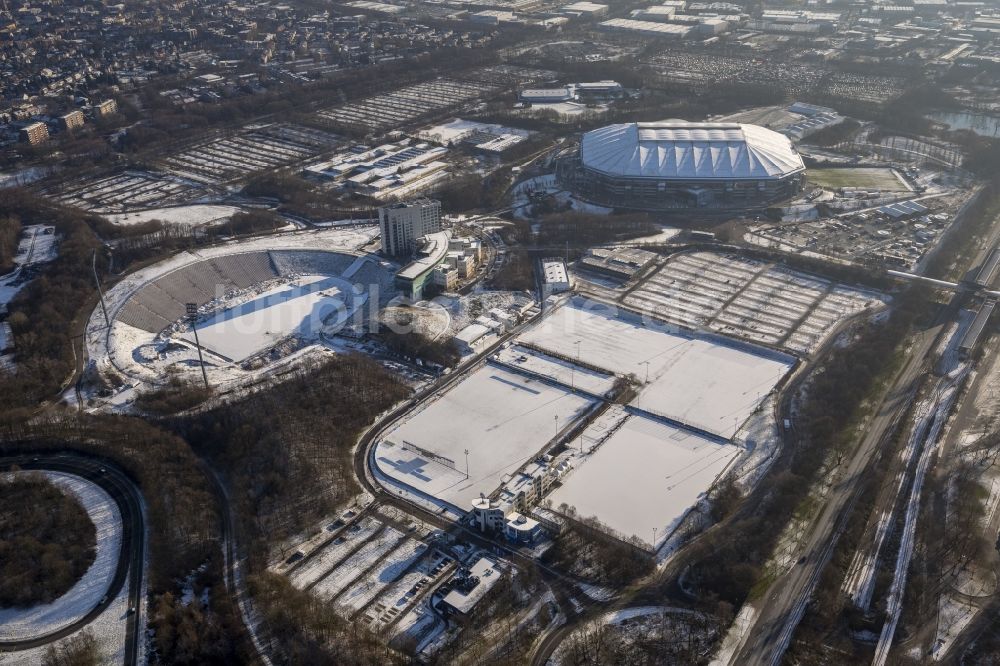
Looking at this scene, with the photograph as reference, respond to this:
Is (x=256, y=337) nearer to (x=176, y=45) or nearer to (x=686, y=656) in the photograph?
(x=686, y=656)

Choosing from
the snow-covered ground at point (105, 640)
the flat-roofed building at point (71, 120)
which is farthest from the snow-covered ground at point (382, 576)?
the flat-roofed building at point (71, 120)

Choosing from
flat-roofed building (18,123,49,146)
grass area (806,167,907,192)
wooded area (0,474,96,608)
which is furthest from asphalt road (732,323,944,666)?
flat-roofed building (18,123,49,146)

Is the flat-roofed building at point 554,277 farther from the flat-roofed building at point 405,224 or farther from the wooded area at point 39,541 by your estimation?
the wooded area at point 39,541

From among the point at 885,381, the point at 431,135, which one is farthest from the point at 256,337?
the point at 431,135

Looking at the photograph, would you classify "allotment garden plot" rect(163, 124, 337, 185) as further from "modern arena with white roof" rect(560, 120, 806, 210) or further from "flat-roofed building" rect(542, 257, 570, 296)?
"flat-roofed building" rect(542, 257, 570, 296)

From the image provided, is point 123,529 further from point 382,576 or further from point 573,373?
point 573,373

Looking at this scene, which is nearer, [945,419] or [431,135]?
[945,419]
